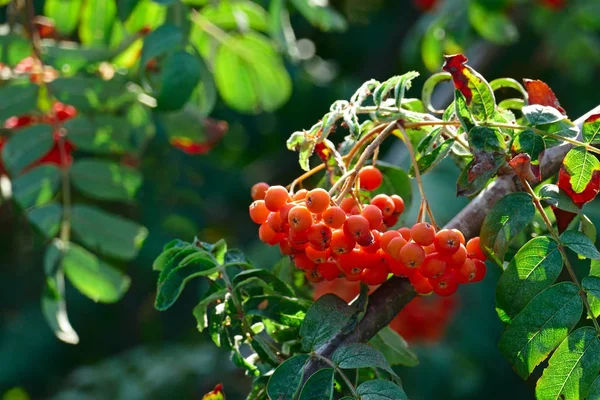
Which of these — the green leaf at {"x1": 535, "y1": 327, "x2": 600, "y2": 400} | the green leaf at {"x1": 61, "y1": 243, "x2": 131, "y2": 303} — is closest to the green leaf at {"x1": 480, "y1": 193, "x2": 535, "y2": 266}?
the green leaf at {"x1": 535, "y1": 327, "x2": 600, "y2": 400}

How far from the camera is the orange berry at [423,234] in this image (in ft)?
3.19

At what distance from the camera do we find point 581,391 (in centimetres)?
92

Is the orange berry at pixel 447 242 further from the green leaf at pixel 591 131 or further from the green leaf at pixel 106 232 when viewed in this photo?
the green leaf at pixel 106 232

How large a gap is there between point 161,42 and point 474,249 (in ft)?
2.90

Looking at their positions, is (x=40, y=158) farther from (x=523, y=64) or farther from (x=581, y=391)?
(x=523, y=64)

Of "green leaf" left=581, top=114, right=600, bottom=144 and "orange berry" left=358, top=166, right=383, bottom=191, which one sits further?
"orange berry" left=358, top=166, right=383, bottom=191

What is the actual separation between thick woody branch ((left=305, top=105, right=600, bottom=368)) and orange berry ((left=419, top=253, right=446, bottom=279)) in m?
0.10

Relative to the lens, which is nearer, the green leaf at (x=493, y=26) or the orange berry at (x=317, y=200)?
the orange berry at (x=317, y=200)

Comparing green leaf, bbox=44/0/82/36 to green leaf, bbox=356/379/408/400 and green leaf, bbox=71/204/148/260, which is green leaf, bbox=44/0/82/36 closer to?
green leaf, bbox=71/204/148/260

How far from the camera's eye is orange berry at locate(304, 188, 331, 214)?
0.99 m

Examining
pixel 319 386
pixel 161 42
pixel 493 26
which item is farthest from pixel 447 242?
pixel 493 26

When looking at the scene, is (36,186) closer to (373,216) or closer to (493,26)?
(373,216)

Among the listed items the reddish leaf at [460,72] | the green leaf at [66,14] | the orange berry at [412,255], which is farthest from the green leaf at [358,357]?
the green leaf at [66,14]

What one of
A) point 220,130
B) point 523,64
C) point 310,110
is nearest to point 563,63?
point 523,64
